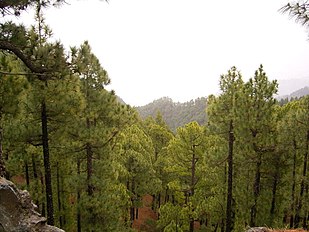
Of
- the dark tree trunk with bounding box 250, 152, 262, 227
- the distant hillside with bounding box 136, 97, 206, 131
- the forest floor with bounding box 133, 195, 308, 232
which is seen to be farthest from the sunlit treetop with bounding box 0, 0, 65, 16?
the distant hillside with bounding box 136, 97, 206, 131

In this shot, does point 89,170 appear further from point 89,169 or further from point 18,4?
point 18,4

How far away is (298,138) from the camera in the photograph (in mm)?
13961

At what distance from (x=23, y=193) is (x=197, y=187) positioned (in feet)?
47.6

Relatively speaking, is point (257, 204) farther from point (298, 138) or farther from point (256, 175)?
point (298, 138)

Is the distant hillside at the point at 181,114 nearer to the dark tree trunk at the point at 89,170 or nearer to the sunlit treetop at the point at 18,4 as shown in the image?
the dark tree trunk at the point at 89,170

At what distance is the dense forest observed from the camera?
8859mm

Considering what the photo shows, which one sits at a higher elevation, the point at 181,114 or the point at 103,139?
the point at 181,114

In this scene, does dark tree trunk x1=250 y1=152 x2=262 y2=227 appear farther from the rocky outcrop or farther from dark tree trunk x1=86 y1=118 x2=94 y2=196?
the rocky outcrop

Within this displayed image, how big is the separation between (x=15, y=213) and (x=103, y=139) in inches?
254

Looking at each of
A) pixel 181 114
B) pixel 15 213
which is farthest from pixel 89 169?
pixel 181 114

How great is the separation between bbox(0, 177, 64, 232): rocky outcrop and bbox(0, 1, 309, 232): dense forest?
3.63 meters

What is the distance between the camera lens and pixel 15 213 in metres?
5.35

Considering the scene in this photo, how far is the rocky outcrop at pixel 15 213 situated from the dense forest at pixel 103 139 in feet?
11.9

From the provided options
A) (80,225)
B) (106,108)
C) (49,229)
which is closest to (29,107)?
(106,108)
